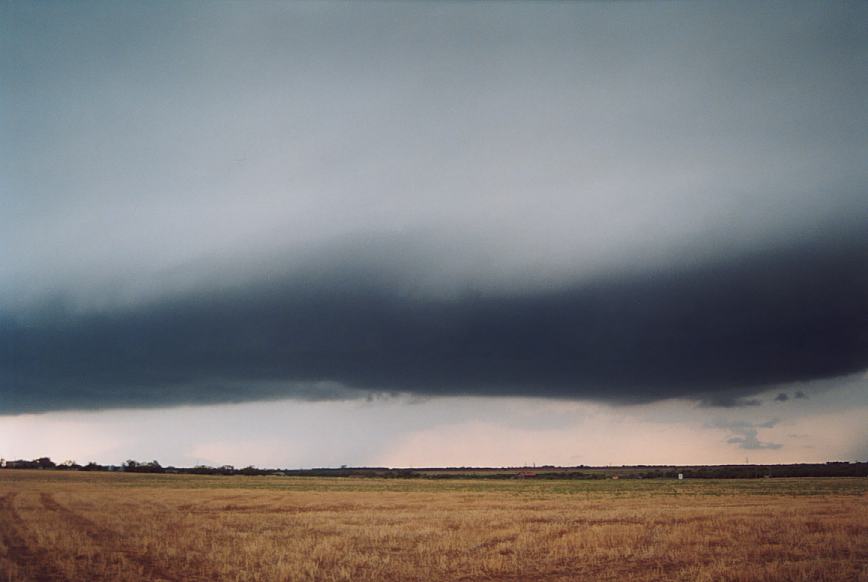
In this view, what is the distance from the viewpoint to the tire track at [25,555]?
68.9ft

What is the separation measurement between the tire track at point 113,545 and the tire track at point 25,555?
7.68 ft

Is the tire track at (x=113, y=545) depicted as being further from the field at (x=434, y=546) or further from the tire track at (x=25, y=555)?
the tire track at (x=25, y=555)

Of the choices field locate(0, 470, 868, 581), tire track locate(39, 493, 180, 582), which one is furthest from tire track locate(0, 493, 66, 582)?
tire track locate(39, 493, 180, 582)

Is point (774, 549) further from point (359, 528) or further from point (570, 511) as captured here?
point (570, 511)

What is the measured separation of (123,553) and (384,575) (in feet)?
35.7

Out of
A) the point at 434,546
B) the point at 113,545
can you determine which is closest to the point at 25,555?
the point at 113,545

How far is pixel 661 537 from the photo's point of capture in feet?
105

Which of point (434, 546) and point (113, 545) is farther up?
point (113, 545)

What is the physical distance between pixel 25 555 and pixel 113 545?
3.82m

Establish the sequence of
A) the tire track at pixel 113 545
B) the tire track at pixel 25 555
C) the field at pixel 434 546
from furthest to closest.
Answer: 1. the field at pixel 434 546
2. the tire track at pixel 113 545
3. the tire track at pixel 25 555

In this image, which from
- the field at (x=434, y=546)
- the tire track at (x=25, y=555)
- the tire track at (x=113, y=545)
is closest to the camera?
the tire track at (x=25, y=555)

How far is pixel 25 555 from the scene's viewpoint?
24859mm

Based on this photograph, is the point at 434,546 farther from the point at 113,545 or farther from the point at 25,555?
the point at 25,555

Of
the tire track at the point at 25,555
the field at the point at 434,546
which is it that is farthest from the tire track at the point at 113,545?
the tire track at the point at 25,555
